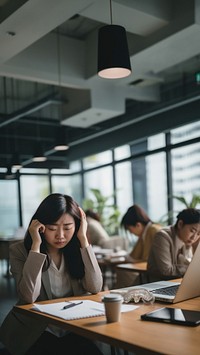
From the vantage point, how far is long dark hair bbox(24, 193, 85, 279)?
2523 millimetres

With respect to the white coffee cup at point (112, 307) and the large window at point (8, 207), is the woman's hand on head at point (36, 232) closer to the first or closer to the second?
the white coffee cup at point (112, 307)

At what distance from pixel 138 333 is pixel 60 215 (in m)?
1.07

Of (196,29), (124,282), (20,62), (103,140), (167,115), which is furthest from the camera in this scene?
(103,140)

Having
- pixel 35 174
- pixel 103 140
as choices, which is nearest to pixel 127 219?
pixel 103 140

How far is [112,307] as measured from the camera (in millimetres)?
1759

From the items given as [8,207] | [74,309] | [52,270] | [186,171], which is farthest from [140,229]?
[8,207]

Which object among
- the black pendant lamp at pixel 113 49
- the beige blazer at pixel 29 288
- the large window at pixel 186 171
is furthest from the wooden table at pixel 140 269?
the large window at pixel 186 171

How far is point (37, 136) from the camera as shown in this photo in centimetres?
1195

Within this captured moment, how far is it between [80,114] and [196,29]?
3766 mm

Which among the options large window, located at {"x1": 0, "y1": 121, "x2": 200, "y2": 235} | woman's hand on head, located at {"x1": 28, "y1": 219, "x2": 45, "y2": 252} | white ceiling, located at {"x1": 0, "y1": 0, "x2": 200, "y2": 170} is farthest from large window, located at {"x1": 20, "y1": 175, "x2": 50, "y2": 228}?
woman's hand on head, located at {"x1": 28, "y1": 219, "x2": 45, "y2": 252}

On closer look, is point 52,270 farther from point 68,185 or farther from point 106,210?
point 68,185

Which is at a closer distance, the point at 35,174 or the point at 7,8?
the point at 7,8

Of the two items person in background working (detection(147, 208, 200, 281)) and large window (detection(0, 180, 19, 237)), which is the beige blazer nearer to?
person in background working (detection(147, 208, 200, 281))

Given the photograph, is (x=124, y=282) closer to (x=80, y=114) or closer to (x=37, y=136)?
(x=80, y=114)
